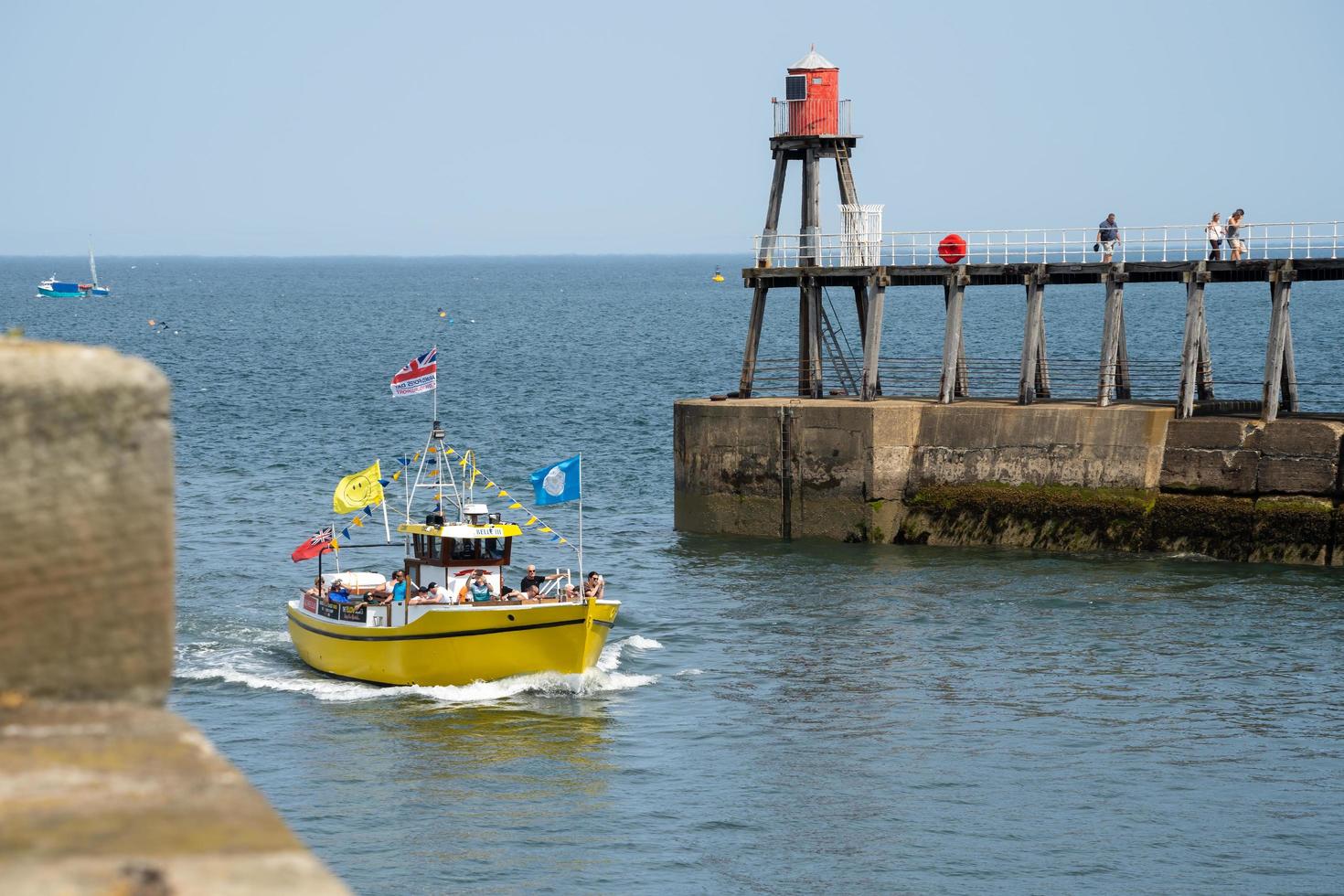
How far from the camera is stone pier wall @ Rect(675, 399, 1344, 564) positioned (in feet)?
115

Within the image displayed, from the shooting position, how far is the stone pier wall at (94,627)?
394 cm

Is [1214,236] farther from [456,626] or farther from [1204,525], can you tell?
[456,626]

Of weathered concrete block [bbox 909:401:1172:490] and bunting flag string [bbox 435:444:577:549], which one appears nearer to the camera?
bunting flag string [bbox 435:444:577:549]

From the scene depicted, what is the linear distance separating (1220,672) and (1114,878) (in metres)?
9.72

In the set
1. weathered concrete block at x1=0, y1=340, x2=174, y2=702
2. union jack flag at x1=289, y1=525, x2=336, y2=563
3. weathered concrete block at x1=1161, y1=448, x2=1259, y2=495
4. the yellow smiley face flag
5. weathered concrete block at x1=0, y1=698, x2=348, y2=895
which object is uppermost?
weathered concrete block at x1=0, y1=340, x2=174, y2=702

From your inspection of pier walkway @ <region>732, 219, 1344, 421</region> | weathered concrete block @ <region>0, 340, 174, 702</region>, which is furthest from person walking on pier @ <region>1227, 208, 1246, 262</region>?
weathered concrete block @ <region>0, 340, 174, 702</region>

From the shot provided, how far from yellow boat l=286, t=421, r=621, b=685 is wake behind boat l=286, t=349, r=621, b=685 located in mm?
16

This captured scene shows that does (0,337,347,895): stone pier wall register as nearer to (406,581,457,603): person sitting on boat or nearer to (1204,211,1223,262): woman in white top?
(406,581,457,603): person sitting on boat

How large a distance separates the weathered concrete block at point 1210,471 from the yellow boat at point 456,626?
13.8m

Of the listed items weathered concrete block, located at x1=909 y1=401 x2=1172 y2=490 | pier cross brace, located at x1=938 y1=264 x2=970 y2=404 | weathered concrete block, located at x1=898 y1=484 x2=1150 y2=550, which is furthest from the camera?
pier cross brace, located at x1=938 y1=264 x2=970 y2=404

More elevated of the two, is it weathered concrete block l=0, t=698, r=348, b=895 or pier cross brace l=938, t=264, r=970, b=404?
weathered concrete block l=0, t=698, r=348, b=895

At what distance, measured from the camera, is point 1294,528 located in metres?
35.0

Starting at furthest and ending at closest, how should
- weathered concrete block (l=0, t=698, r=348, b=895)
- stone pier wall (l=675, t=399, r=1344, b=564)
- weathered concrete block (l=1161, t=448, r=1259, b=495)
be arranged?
weathered concrete block (l=1161, t=448, r=1259, b=495) → stone pier wall (l=675, t=399, r=1344, b=564) → weathered concrete block (l=0, t=698, r=348, b=895)

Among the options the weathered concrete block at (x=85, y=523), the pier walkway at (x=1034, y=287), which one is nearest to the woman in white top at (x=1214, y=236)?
the pier walkway at (x=1034, y=287)
